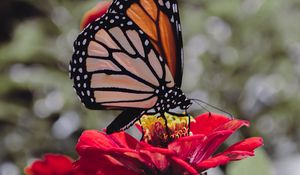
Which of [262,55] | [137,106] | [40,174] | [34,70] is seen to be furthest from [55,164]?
[262,55]

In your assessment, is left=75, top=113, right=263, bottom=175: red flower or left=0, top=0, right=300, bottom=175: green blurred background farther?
left=0, top=0, right=300, bottom=175: green blurred background

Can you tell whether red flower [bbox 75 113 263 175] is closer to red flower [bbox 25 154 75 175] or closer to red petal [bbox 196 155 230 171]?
red petal [bbox 196 155 230 171]

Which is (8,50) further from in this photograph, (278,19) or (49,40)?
(278,19)

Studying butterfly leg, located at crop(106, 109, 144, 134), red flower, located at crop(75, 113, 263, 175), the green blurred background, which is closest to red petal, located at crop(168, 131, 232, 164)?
red flower, located at crop(75, 113, 263, 175)

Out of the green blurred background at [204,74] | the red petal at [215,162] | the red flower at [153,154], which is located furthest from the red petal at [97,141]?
the green blurred background at [204,74]

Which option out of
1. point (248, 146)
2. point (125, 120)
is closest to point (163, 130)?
point (125, 120)

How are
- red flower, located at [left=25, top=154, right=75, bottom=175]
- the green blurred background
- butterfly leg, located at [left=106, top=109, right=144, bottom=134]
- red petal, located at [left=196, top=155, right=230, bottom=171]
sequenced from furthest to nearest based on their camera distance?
the green blurred background
red flower, located at [left=25, top=154, right=75, bottom=175]
butterfly leg, located at [left=106, top=109, right=144, bottom=134]
red petal, located at [left=196, top=155, right=230, bottom=171]
